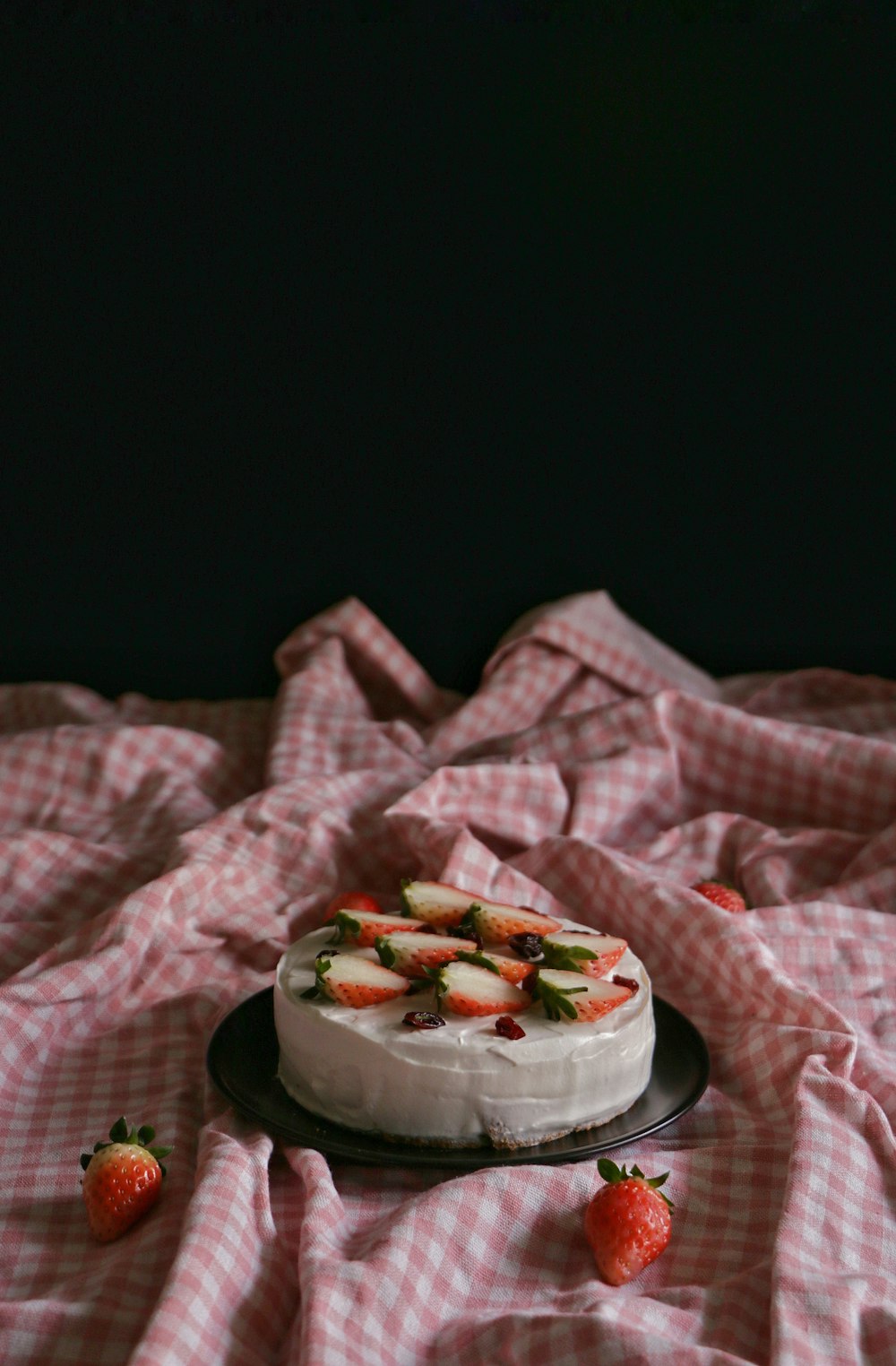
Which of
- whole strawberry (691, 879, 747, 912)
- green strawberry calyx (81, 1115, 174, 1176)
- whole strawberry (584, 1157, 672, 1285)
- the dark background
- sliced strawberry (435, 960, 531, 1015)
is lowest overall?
whole strawberry (691, 879, 747, 912)

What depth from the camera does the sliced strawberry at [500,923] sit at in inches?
52.7

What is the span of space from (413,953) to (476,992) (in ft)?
0.29

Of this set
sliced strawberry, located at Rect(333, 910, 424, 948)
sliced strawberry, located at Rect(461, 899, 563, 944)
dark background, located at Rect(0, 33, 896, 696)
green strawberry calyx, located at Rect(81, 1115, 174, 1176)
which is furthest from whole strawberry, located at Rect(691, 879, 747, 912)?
dark background, located at Rect(0, 33, 896, 696)

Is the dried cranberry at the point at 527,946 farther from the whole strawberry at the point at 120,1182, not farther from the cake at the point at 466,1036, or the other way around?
the whole strawberry at the point at 120,1182

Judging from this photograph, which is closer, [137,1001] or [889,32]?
[137,1001]

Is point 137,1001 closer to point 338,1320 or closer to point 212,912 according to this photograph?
point 212,912

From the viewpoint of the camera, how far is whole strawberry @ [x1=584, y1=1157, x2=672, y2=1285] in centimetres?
104

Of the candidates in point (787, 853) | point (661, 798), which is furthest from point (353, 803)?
point (787, 853)

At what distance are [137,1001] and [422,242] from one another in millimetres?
1619

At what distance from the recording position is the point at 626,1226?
105cm

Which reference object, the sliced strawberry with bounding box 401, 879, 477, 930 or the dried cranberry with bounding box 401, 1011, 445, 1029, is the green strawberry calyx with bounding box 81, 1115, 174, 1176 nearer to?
the dried cranberry with bounding box 401, 1011, 445, 1029

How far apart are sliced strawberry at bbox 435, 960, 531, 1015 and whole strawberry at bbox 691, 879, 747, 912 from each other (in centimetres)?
51

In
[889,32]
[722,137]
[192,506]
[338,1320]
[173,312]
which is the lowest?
[338,1320]

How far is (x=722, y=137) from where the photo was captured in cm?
254
